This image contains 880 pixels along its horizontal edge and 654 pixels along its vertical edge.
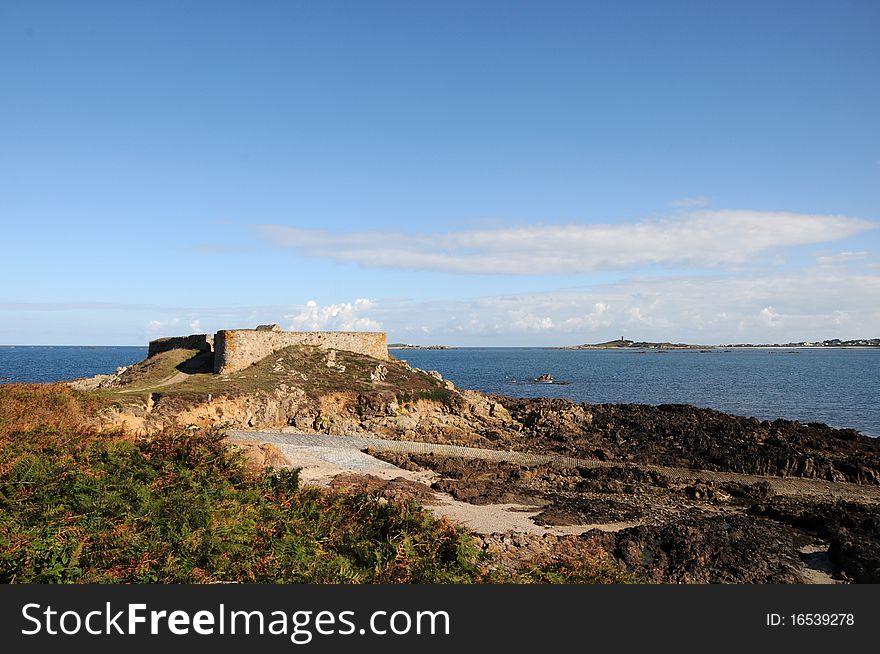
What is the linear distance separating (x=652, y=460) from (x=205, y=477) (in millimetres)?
26238

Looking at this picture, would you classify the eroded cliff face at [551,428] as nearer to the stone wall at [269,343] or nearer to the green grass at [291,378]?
the green grass at [291,378]

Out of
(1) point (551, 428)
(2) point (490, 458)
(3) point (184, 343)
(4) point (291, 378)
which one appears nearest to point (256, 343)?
(4) point (291, 378)

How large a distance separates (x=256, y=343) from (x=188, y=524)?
112 feet

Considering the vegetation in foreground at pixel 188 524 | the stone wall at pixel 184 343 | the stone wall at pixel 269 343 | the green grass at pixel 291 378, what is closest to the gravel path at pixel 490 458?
the green grass at pixel 291 378

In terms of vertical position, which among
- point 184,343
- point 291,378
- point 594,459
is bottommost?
point 594,459

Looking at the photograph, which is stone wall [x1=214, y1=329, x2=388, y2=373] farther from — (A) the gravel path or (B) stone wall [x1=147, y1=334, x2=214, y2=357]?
(A) the gravel path

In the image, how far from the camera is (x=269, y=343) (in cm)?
4428

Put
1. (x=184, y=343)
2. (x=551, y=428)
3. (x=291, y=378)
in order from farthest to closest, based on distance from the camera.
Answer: (x=184, y=343) < (x=551, y=428) < (x=291, y=378)

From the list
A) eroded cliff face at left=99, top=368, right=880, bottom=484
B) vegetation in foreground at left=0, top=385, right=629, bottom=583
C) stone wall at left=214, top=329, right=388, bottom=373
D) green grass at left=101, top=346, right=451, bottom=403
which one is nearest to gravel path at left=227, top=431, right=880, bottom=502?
eroded cliff face at left=99, top=368, right=880, bottom=484

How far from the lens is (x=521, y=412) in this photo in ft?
148

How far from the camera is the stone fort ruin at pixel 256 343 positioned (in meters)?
41.8

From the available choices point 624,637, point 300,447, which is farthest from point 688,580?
point 300,447

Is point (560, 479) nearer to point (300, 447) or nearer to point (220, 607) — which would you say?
point (300, 447)

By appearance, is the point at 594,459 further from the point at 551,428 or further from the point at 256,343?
the point at 256,343
